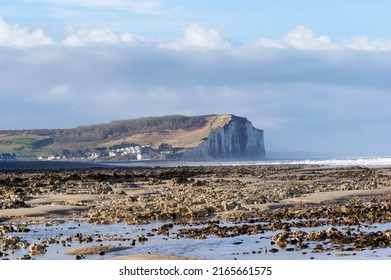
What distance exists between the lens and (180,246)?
22.5 meters

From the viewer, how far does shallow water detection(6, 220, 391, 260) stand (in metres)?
20.4

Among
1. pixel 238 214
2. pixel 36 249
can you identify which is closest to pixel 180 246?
pixel 36 249

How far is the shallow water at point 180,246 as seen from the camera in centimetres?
2042

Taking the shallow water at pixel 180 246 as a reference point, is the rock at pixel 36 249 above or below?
above

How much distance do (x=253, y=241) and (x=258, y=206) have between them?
37.6 ft

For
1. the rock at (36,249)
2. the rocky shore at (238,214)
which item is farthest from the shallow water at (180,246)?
the rocky shore at (238,214)

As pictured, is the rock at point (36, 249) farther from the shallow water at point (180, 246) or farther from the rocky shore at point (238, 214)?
the shallow water at point (180, 246)

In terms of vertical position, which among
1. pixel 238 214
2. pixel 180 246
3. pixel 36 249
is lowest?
pixel 180 246

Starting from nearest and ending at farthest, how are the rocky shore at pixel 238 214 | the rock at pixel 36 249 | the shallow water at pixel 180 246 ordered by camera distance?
the shallow water at pixel 180 246 < the rock at pixel 36 249 < the rocky shore at pixel 238 214

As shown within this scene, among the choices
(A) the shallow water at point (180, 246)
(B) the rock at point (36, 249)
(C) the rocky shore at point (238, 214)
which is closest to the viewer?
(A) the shallow water at point (180, 246)

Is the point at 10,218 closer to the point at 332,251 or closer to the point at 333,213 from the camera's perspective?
the point at 333,213

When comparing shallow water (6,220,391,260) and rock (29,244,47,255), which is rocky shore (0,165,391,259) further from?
shallow water (6,220,391,260)

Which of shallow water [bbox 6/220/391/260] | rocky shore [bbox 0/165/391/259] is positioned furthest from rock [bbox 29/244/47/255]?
shallow water [bbox 6/220/391/260]

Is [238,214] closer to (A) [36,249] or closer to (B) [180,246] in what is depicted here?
(B) [180,246]
